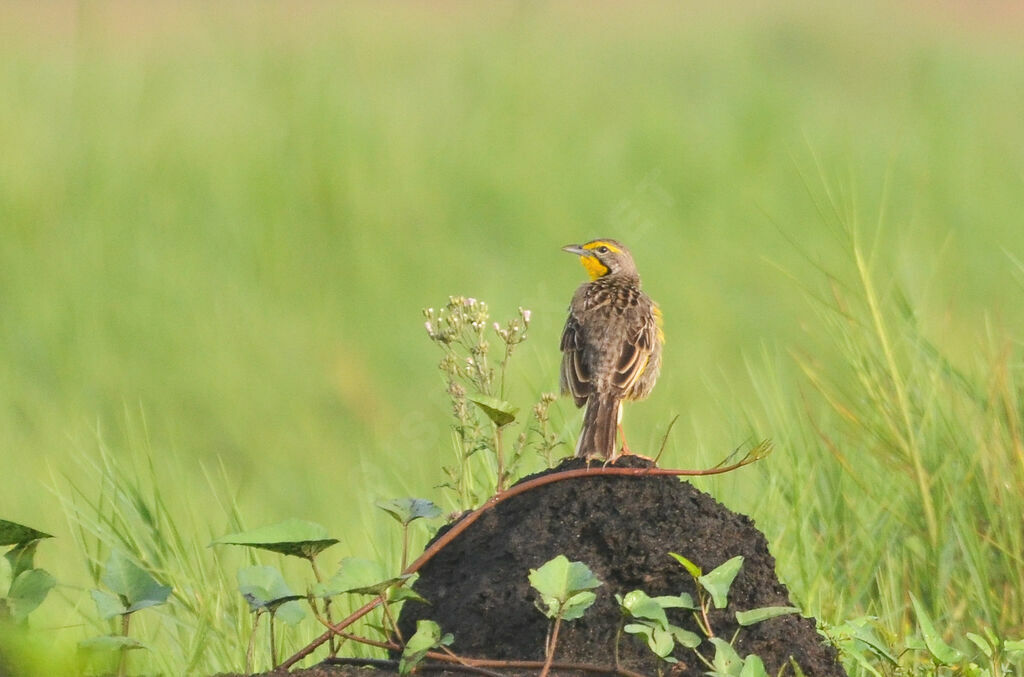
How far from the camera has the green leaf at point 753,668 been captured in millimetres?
3564

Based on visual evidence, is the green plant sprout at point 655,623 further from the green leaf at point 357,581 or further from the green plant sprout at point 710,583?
the green leaf at point 357,581

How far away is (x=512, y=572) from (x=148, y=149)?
1206 cm

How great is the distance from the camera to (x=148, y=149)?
50.2 feet

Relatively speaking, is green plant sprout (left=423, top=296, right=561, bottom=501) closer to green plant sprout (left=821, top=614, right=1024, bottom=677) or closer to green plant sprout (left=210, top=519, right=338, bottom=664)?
green plant sprout (left=210, top=519, right=338, bottom=664)

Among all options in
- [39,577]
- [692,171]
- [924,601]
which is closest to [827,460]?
[924,601]

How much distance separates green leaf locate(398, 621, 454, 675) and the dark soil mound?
183mm

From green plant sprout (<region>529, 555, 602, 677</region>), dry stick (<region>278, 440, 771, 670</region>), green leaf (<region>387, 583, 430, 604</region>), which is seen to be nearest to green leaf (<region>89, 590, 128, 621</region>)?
dry stick (<region>278, 440, 771, 670</region>)

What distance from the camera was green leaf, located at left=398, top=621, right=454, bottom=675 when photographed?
12.1 feet

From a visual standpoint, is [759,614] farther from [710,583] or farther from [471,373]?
[471,373]

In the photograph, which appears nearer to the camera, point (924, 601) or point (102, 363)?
point (924, 601)

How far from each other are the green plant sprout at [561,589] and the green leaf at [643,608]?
11 cm

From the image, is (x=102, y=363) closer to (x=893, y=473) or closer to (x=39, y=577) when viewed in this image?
(x=893, y=473)

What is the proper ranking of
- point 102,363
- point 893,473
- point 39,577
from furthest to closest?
point 102,363
point 893,473
point 39,577

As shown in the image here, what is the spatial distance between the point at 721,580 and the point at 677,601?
115 mm
